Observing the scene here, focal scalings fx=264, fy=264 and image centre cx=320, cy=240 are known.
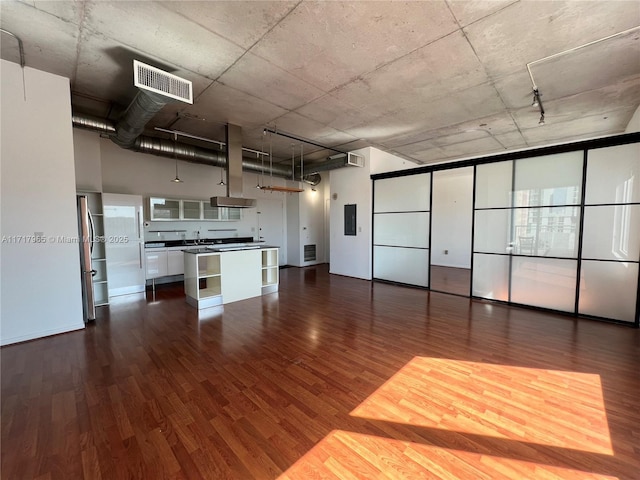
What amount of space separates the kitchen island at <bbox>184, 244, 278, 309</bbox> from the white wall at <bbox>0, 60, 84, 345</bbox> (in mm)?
1407

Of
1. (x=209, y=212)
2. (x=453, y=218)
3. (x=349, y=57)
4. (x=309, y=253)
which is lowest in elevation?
(x=309, y=253)

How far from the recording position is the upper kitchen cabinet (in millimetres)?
5773

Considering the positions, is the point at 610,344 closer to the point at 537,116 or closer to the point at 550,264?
the point at 550,264

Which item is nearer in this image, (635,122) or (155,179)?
(635,122)

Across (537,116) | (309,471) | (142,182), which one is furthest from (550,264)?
(142,182)

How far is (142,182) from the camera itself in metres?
5.80

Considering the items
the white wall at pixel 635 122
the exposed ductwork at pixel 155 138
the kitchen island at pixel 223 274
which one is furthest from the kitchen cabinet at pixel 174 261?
the white wall at pixel 635 122

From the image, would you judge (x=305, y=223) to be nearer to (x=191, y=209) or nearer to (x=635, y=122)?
(x=191, y=209)

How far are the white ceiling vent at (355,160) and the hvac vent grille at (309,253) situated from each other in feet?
10.8

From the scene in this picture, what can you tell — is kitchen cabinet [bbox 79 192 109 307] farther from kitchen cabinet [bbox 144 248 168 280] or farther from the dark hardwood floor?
the dark hardwood floor

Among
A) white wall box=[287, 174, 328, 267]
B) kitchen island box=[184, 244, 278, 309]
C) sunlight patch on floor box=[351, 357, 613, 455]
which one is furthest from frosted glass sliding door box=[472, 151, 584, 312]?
white wall box=[287, 174, 328, 267]

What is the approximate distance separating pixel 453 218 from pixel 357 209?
358cm

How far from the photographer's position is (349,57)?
2.96m

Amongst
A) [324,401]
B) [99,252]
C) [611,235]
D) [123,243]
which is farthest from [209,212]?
[611,235]
